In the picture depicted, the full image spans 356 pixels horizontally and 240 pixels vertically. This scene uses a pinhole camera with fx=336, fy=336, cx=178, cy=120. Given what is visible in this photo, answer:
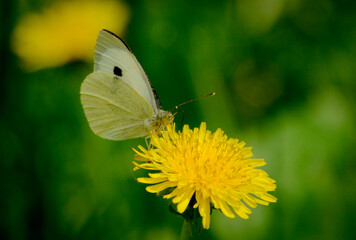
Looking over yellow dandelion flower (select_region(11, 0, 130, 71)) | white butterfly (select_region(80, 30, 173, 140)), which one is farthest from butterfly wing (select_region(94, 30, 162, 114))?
yellow dandelion flower (select_region(11, 0, 130, 71))

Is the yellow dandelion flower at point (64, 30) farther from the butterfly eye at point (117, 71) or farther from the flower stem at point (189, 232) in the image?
the flower stem at point (189, 232)

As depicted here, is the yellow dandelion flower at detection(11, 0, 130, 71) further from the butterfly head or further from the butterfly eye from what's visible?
the butterfly head

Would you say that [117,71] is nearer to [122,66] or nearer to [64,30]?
[122,66]

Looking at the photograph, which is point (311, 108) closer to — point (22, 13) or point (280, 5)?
point (280, 5)

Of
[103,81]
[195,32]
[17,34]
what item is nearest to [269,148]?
[195,32]

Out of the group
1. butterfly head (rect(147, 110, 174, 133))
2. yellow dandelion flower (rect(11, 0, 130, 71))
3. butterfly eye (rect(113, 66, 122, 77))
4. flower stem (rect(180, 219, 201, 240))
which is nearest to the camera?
flower stem (rect(180, 219, 201, 240))

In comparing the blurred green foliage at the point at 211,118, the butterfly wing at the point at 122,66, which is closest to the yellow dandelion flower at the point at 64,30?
the blurred green foliage at the point at 211,118

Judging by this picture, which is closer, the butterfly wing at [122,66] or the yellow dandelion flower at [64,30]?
the butterfly wing at [122,66]
